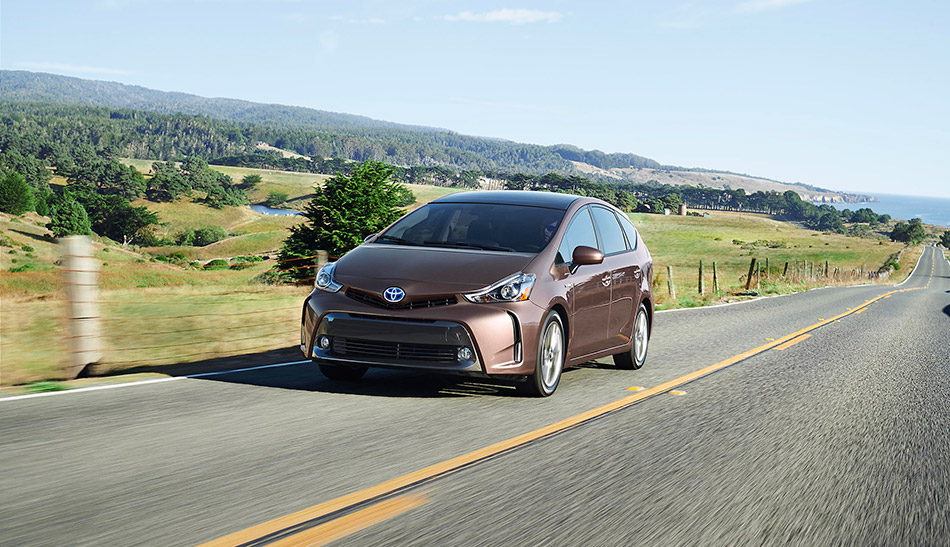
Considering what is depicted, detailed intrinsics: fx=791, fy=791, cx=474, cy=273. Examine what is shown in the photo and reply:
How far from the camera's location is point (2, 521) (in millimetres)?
3260

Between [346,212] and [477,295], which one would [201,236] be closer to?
[346,212]

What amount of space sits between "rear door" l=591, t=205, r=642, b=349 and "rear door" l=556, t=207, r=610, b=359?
16cm

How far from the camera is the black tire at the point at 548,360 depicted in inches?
256

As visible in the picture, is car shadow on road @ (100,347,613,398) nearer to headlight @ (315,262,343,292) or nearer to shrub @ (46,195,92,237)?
headlight @ (315,262,343,292)

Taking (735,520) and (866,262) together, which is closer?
(735,520)

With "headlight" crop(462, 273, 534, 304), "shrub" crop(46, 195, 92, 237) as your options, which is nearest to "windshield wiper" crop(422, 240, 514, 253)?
"headlight" crop(462, 273, 534, 304)

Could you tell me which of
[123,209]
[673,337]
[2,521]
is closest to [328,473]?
[2,521]

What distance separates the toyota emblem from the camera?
19.8ft

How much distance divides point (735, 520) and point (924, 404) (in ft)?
16.1

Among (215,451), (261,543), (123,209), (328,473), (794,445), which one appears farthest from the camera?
(123,209)

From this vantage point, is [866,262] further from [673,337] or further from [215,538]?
[215,538]

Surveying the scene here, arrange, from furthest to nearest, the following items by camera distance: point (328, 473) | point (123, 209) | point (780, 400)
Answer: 1. point (123, 209)
2. point (780, 400)
3. point (328, 473)

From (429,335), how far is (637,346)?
3.71 meters

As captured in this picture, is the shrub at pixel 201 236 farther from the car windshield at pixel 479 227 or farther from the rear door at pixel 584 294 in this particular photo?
the rear door at pixel 584 294
